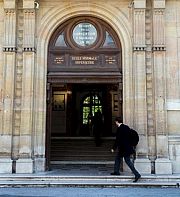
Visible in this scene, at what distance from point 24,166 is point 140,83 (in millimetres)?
4729

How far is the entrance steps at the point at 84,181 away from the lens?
9836 mm

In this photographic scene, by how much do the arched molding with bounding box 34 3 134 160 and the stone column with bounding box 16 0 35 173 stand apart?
10.9 inches

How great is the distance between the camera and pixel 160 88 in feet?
38.1

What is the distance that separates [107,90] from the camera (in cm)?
2433

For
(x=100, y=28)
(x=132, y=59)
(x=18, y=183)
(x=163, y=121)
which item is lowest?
(x=18, y=183)

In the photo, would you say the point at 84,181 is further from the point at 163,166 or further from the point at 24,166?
the point at 163,166

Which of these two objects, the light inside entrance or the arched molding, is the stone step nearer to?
the arched molding

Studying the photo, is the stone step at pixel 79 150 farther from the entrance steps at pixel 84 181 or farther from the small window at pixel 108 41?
the small window at pixel 108 41

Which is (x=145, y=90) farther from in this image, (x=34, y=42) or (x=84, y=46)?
(x=34, y=42)

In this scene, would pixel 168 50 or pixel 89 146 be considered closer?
pixel 168 50

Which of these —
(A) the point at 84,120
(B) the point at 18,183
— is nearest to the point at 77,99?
(A) the point at 84,120

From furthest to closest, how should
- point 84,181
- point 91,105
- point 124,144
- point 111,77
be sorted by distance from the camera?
1. point 91,105
2. point 111,77
3. point 124,144
4. point 84,181

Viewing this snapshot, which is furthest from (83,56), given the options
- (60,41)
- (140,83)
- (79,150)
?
(79,150)

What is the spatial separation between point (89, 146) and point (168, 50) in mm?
8211
